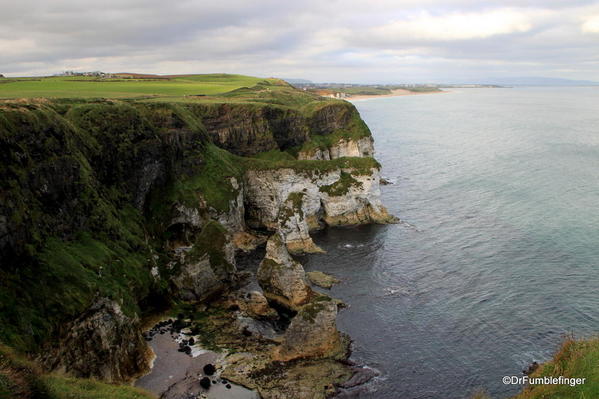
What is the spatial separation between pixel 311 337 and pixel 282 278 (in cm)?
904

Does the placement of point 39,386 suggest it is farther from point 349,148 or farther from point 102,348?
point 349,148

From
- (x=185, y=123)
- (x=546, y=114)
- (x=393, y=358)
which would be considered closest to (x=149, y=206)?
(x=185, y=123)

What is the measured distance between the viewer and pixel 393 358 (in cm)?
3306

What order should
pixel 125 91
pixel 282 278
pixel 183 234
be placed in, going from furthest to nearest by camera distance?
pixel 125 91 → pixel 183 234 → pixel 282 278

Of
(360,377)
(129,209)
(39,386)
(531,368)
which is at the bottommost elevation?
(360,377)

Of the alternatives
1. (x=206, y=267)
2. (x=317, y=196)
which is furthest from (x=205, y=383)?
(x=317, y=196)

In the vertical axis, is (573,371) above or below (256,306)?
above

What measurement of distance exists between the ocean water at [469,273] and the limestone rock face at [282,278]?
4324 mm

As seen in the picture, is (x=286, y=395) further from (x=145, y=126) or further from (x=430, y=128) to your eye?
(x=430, y=128)

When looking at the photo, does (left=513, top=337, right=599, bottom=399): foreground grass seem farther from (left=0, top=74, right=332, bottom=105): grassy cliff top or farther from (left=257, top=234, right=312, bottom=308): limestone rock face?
(left=0, top=74, right=332, bottom=105): grassy cliff top

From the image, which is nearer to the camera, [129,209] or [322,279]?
[129,209]

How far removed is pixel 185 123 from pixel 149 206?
45.5 ft

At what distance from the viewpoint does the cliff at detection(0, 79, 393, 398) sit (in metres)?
27.8

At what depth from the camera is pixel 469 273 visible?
46406 mm
